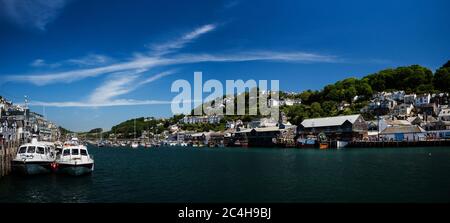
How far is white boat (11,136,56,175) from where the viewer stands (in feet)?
97.6

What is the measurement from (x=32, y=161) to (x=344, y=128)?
81.0 m

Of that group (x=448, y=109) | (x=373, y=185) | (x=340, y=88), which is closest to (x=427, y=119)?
(x=448, y=109)

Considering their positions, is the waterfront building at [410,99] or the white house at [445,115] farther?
the waterfront building at [410,99]

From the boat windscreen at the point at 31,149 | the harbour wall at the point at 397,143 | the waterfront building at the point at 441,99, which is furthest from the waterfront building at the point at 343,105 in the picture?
the boat windscreen at the point at 31,149

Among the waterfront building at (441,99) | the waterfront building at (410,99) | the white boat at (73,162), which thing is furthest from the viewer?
the waterfront building at (410,99)

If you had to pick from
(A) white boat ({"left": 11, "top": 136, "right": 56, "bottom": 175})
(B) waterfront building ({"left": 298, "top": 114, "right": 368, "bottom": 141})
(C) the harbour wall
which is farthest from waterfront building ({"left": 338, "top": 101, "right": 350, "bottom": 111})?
(A) white boat ({"left": 11, "top": 136, "right": 56, "bottom": 175})

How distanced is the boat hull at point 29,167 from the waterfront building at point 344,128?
7901 centimetres

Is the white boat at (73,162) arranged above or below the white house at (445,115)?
below

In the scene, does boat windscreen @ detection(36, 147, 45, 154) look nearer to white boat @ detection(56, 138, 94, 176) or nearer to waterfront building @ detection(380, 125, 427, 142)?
white boat @ detection(56, 138, 94, 176)

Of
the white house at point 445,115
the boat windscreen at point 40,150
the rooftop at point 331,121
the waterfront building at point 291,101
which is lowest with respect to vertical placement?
the boat windscreen at point 40,150

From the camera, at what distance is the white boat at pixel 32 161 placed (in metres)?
29.7

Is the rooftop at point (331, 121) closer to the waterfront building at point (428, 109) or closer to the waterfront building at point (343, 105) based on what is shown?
the waterfront building at point (428, 109)
